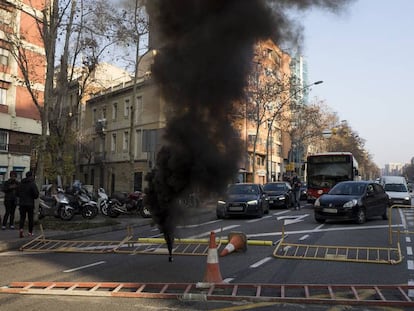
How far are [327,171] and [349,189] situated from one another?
26.3 ft

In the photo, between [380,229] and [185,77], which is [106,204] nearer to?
[380,229]

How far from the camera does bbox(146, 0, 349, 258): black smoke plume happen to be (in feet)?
21.0

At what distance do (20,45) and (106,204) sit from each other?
296 inches

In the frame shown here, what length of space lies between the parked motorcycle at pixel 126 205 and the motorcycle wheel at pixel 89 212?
1.17 m

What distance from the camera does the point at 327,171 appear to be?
24.7 m

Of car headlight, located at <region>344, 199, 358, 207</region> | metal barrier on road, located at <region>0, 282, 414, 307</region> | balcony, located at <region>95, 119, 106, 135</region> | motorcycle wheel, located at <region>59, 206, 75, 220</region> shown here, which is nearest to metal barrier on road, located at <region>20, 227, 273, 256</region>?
metal barrier on road, located at <region>0, 282, 414, 307</region>

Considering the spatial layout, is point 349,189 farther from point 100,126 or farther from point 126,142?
point 100,126

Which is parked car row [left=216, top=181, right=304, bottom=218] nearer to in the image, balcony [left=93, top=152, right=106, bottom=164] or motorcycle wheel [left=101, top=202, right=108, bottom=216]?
motorcycle wheel [left=101, top=202, right=108, bottom=216]

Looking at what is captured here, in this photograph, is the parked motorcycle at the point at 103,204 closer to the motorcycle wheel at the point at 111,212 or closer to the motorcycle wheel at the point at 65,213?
the motorcycle wheel at the point at 111,212

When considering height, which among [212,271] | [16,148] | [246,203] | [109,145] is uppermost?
[109,145]

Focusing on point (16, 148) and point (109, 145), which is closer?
point (16, 148)

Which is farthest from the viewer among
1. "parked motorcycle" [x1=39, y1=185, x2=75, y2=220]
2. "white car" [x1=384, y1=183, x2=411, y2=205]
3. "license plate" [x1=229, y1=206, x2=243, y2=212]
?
"white car" [x1=384, y1=183, x2=411, y2=205]

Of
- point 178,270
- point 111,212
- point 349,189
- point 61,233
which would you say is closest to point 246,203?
point 349,189

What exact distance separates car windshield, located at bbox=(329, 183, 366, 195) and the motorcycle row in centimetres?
726
